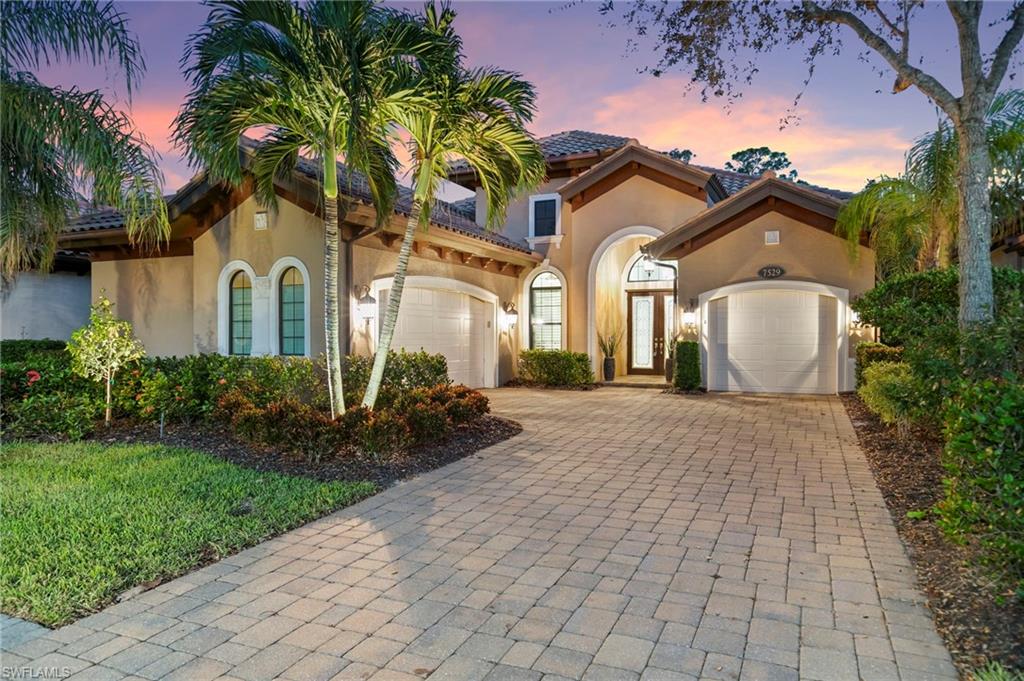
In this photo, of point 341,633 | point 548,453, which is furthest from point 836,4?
point 341,633

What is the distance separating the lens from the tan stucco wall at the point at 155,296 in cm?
1302

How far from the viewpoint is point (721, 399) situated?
1352cm

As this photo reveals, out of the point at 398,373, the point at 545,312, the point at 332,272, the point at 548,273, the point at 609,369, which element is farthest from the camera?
the point at 545,312

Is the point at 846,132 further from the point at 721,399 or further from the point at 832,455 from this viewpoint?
the point at 832,455

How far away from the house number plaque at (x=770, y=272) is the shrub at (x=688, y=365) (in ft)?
7.06

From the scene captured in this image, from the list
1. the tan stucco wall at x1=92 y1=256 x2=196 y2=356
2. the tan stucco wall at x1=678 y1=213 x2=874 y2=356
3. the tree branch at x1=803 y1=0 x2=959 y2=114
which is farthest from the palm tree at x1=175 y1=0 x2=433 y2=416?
the tan stucco wall at x1=678 y1=213 x2=874 y2=356

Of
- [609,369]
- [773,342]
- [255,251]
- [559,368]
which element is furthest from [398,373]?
[773,342]

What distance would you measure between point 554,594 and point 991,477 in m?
2.42

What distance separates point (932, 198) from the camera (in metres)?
10.1

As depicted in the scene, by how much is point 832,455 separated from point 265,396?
7.52 metres

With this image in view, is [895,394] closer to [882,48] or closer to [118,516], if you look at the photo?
[882,48]

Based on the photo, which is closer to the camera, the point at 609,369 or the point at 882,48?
the point at 882,48

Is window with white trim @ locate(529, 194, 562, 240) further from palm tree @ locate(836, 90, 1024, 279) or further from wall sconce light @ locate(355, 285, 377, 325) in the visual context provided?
wall sconce light @ locate(355, 285, 377, 325)

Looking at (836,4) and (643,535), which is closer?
(643,535)
